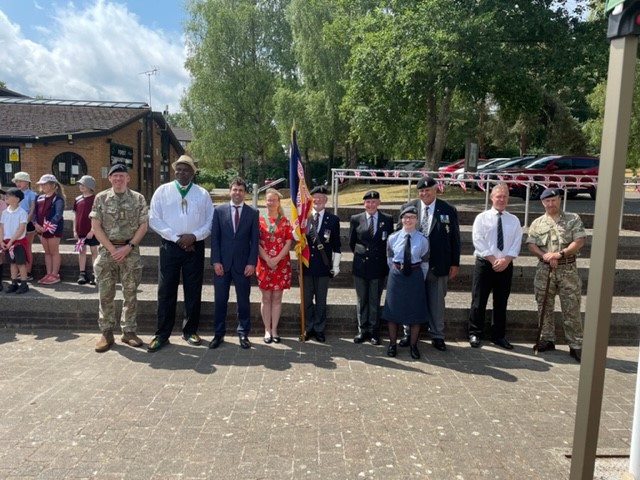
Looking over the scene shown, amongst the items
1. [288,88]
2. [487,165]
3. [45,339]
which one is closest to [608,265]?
[45,339]

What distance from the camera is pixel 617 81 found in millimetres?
2367

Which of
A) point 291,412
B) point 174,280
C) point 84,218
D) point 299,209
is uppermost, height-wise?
point 299,209

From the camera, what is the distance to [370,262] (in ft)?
20.7

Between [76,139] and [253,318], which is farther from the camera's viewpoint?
[76,139]

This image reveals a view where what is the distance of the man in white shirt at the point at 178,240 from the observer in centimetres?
612

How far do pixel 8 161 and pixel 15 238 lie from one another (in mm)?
16961

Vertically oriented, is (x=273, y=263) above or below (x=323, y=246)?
below

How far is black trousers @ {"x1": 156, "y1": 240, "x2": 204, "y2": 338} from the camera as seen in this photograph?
20.2 ft

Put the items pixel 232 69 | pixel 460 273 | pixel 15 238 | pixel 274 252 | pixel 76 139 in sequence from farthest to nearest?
pixel 232 69, pixel 76 139, pixel 460 273, pixel 15 238, pixel 274 252

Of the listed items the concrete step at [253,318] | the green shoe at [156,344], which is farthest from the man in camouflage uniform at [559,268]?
the green shoe at [156,344]

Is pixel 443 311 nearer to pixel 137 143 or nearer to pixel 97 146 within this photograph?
pixel 97 146

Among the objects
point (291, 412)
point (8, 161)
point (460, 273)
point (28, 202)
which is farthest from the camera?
point (8, 161)

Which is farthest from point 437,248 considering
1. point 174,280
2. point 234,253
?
point 174,280

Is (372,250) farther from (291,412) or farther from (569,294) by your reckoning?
(291,412)
